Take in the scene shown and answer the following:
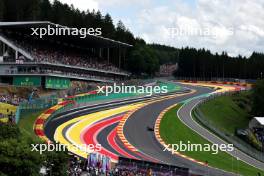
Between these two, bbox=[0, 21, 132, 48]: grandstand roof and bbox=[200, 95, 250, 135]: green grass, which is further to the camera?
bbox=[0, 21, 132, 48]: grandstand roof

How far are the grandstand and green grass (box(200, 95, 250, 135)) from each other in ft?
60.5

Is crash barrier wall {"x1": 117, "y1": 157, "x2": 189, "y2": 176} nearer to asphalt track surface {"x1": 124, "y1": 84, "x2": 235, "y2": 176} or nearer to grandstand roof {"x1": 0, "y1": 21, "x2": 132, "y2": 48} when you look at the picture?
asphalt track surface {"x1": 124, "y1": 84, "x2": 235, "y2": 176}

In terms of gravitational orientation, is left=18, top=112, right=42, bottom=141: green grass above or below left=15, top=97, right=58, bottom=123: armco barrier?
below

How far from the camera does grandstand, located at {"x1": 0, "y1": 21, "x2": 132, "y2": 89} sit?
64.8 meters

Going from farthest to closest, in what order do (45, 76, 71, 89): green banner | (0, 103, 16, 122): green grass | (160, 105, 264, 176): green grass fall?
(45, 76, 71, 89): green banner → (0, 103, 16, 122): green grass → (160, 105, 264, 176): green grass

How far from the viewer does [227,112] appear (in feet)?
229

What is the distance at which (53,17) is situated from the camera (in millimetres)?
89000

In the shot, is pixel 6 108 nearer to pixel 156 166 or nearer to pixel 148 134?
pixel 148 134

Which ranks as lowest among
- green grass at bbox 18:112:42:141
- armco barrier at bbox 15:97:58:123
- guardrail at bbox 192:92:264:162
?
guardrail at bbox 192:92:264:162

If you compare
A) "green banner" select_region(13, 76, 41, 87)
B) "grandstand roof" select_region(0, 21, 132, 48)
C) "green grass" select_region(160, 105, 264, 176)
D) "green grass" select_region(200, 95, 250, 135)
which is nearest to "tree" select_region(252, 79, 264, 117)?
"green grass" select_region(200, 95, 250, 135)

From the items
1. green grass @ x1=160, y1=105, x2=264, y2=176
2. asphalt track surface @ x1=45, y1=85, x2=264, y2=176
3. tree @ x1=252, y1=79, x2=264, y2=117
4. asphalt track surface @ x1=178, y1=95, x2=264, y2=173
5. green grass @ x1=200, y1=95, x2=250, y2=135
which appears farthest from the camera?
tree @ x1=252, y1=79, x2=264, y2=117

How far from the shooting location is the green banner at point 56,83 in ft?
213

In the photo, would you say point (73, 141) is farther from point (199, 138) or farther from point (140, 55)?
point (140, 55)

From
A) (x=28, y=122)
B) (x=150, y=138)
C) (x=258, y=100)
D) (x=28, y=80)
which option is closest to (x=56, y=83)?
(x=28, y=80)
